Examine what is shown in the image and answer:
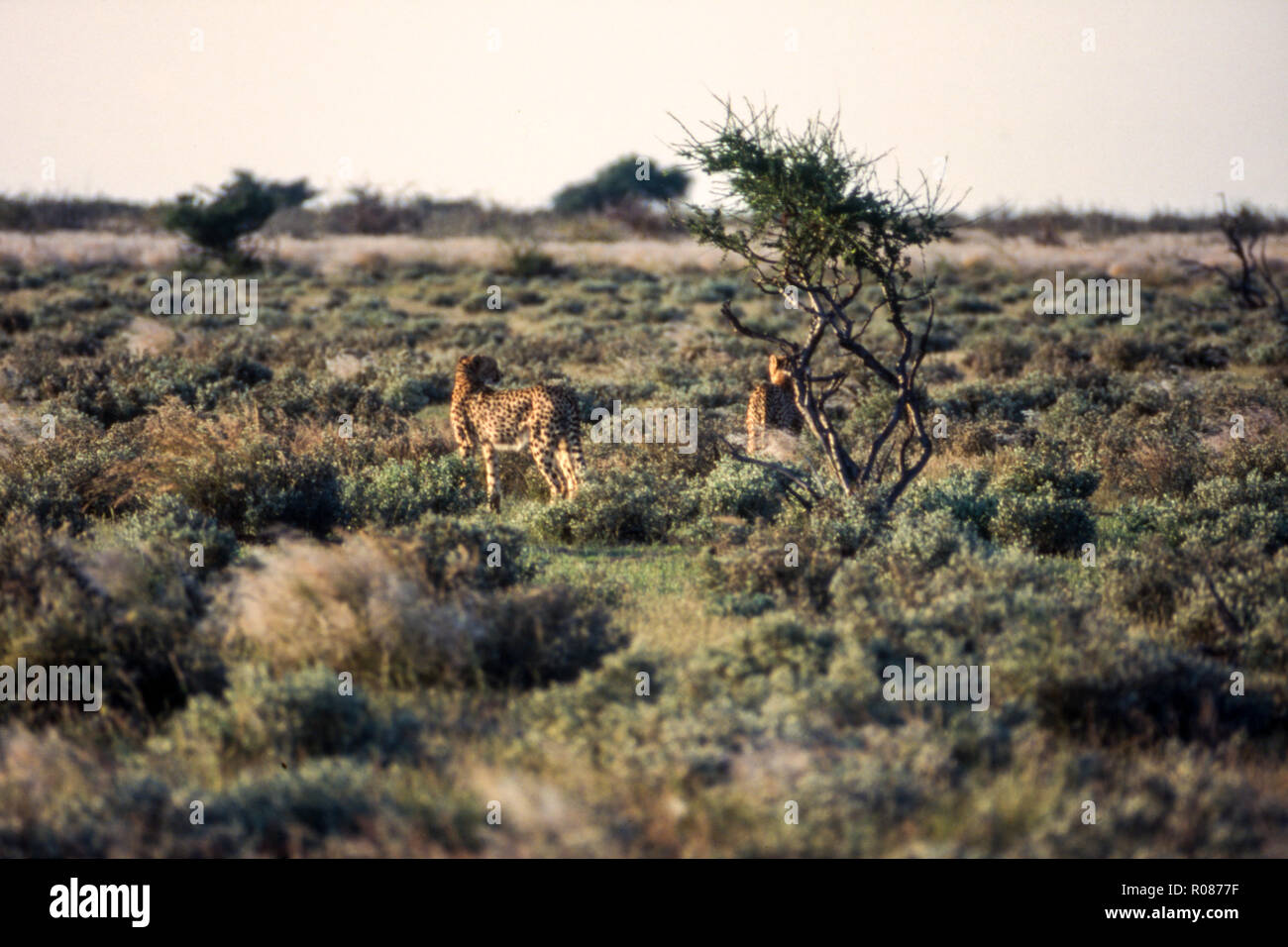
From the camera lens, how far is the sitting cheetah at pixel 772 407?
1226cm

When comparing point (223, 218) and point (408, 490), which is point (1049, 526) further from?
point (223, 218)

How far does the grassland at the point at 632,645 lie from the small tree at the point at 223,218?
2907 centimetres

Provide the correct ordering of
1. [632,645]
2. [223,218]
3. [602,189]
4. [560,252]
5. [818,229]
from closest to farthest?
[632,645] < [818,229] < [223,218] < [560,252] < [602,189]

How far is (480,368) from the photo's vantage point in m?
12.3

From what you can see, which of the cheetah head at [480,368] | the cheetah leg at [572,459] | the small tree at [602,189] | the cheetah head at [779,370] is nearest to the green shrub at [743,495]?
the cheetah leg at [572,459]

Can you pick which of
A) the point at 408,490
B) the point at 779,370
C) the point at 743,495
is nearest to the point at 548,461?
the point at 408,490

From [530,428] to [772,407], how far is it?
2.83 metres

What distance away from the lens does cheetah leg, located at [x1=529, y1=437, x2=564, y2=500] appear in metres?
11.2

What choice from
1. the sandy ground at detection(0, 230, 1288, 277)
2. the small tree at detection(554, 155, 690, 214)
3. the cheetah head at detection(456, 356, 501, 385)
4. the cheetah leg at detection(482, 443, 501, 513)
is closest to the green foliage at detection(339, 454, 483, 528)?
the cheetah leg at detection(482, 443, 501, 513)

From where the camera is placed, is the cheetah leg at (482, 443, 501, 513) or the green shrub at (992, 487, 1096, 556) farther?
the cheetah leg at (482, 443, 501, 513)

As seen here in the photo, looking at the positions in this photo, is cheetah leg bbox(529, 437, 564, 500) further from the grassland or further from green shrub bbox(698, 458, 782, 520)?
green shrub bbox(698, 458, 782, 520)

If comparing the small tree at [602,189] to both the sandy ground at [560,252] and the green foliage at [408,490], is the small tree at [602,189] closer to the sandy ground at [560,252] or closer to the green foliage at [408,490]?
the sandy ground at [560,252]

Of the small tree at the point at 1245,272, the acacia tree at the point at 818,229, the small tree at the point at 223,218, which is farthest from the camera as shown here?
the small tree at the point at 223,218

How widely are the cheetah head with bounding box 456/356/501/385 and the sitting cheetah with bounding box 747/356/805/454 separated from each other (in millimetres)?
2960
